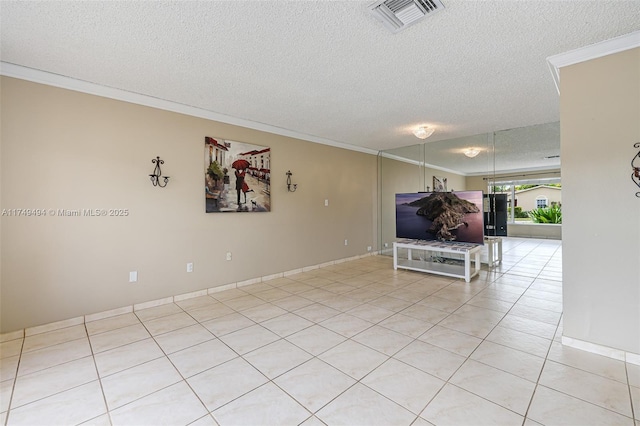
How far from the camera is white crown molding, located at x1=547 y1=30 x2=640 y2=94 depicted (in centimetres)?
212

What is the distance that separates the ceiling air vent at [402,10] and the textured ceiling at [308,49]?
0.07m

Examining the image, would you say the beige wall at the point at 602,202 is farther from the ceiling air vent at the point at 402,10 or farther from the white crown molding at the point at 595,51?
the ceiling air vent at the point at 402,10

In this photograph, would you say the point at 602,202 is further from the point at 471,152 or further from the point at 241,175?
the point at 241,175

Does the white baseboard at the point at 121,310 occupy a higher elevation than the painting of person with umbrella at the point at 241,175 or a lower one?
lower

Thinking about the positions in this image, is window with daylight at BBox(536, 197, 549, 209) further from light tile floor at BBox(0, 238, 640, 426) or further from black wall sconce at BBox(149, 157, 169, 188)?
black wall sconce at BBox(149, 157, 169, 188)

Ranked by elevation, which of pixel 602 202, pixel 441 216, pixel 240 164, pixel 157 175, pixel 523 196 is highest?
pixel 240 164

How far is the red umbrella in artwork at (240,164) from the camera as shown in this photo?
407 centimetres

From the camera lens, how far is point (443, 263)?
5418mm

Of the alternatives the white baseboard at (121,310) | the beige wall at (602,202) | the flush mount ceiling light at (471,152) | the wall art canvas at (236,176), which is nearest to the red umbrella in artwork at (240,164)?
the wall art canvas at (236,176)

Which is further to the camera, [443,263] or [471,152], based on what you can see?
[443,263]

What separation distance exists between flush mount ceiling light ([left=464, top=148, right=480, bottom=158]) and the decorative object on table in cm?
61

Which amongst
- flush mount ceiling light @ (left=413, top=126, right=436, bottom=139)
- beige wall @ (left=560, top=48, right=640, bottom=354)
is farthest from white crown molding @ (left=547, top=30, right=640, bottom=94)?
flush mount ceiling light @ (left=413, top=126, right=436, bottom=139)

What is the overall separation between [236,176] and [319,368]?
297 cm

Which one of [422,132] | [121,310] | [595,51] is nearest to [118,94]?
[121,310]
